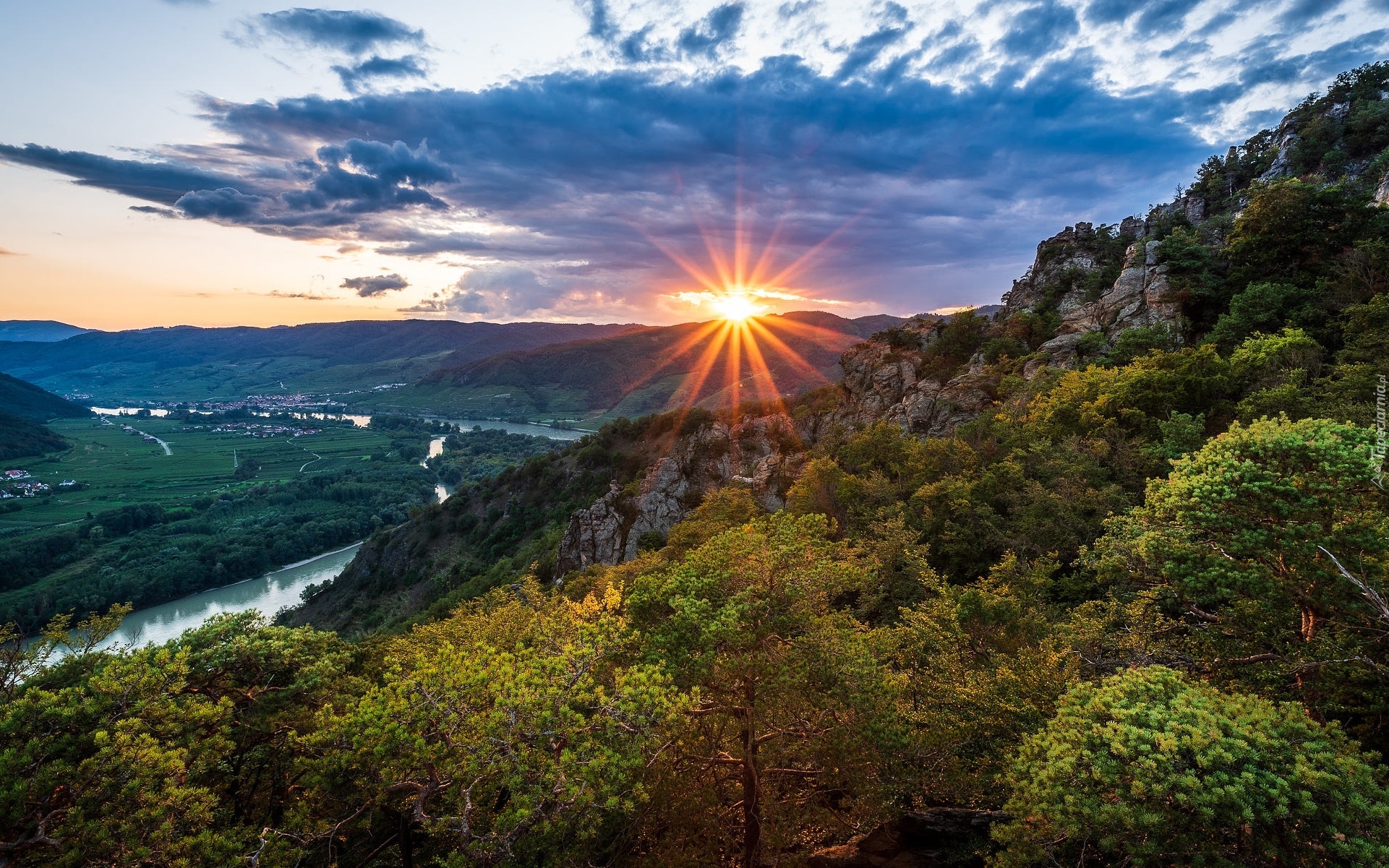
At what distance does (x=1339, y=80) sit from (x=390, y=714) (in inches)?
3951

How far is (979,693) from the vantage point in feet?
39.7

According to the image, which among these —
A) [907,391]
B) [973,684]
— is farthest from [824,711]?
[907,391]

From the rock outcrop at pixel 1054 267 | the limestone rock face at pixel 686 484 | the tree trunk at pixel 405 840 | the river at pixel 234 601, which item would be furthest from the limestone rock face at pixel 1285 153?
the river at pixel 234 601

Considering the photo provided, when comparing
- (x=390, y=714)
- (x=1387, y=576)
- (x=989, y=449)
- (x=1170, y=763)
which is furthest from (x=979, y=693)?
(x=989, y=449)

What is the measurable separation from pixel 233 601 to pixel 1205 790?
102898 mm

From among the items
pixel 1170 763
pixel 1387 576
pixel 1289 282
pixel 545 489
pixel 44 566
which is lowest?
pixel 44 566

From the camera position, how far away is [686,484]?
5484 cm

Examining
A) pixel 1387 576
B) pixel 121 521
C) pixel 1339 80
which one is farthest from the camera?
pixel 121 521

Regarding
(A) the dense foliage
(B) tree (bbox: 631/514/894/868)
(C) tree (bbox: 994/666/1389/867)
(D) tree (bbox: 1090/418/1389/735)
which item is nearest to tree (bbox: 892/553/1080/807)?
(B) tree (bbox: 631/514/894/868)

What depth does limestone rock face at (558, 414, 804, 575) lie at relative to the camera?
47.0 metres

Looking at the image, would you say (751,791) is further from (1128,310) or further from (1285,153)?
(1285,153)

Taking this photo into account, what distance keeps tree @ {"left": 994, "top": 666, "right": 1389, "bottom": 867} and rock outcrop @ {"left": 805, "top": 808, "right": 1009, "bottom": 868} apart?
3.68 metres

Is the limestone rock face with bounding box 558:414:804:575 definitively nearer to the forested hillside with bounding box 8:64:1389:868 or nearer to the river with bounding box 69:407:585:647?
the forested hillside with bounding box 8:64:1389:868

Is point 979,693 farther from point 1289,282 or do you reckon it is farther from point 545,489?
point 545,489
